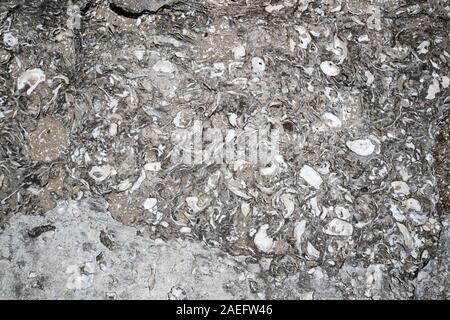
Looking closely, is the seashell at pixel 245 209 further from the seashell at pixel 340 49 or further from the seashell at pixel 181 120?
the seashell at pixel 340 49

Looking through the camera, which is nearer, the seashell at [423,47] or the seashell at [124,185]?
the seashell at [124,185]

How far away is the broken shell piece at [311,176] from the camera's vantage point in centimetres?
170

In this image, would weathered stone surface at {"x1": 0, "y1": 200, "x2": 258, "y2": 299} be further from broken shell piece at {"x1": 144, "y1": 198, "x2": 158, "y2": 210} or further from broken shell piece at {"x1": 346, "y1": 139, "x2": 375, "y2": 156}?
broken shell piece at {"x1": 346, "y1": 139, "x2": 375, "y2": 156}

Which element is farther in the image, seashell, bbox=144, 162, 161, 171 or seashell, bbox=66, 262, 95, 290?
seashell, bbox=144, 162, 161, 171

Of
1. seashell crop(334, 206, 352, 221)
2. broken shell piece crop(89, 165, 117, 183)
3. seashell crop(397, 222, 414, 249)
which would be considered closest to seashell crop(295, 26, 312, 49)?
seashell crop(334, 206, 352, 221)

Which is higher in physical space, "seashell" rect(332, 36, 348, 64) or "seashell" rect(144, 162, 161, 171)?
"seashell" rect(332, 36, 348, 64)

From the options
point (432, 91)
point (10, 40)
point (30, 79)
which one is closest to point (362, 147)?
point (432, 91)

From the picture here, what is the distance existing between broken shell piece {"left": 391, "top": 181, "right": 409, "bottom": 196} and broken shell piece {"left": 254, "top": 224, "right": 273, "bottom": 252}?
19.7 inches

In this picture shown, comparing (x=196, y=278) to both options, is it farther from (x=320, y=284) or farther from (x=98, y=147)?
(x=98, y=147)

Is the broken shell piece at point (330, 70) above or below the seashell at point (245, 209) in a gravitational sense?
above

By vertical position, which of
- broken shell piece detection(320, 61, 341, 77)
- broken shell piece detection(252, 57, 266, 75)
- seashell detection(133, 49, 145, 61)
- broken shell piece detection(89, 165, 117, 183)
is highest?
broken shell piece detection(320, 61, 341, 77)

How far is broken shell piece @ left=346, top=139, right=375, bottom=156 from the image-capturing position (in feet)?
5.67

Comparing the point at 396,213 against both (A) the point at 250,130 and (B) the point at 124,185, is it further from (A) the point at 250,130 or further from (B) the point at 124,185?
(B) the point at 124,185

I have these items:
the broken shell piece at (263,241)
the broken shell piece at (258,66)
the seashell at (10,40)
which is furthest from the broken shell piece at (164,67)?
the broken shell piece at (263,241)
